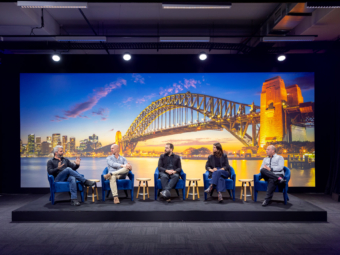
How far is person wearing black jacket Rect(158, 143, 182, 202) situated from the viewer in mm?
4711

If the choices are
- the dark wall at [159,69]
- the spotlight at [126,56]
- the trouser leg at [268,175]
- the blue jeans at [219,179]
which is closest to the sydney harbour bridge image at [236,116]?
the dark wall at [159,69]

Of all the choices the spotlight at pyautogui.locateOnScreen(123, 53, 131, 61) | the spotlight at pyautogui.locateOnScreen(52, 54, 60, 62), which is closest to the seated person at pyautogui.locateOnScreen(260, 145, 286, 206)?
the spotlight at pyautogui.locateOnScreen(123, 53, 131, 61)

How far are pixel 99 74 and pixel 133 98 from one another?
41.5 inches

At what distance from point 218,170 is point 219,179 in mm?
160

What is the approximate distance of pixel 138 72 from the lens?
665 cm

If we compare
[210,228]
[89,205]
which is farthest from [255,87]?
[89,205]

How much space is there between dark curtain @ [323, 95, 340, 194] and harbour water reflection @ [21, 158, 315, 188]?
15.1 inches

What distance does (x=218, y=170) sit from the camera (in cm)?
468

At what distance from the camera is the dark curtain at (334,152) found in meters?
6.04

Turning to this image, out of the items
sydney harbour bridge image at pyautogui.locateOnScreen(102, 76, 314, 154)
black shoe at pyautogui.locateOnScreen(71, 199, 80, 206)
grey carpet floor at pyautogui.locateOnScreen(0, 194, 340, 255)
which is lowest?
grey carpet floor at pyautogui.locateOnScreen(0, 194, 340, 255)

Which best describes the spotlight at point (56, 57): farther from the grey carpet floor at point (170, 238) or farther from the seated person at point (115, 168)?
the grey carpet floor at point (170, 238)

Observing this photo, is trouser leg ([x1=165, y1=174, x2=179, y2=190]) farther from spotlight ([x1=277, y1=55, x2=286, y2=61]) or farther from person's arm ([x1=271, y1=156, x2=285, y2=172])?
spotlight ([x1=277, y1=55, x2=286, y2=61])

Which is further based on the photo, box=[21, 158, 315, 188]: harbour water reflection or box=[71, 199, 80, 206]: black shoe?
box=[21, 158, 315, 188]: harbour water reflection

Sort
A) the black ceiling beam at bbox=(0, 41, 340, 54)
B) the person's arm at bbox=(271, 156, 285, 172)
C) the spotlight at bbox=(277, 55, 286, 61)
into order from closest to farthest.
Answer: the person's arm at bbox=(271, 156, 285, 172), the black ceiling beam at bbox=(0, 41, 340, 54), the spotlight at bbox=(277, 55, 286, 61)
